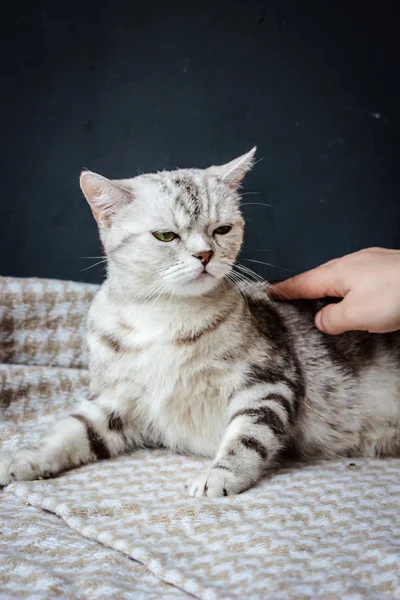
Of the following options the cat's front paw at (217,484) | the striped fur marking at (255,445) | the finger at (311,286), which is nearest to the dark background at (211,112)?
the finger at (311,286)

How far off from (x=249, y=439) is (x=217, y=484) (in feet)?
0.46

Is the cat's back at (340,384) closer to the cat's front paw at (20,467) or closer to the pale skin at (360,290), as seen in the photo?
the pale skin at (360,290)

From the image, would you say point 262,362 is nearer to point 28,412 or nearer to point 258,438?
point 258,438

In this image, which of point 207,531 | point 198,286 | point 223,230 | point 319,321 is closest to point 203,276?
point 198,286

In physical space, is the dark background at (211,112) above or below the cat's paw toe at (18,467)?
above

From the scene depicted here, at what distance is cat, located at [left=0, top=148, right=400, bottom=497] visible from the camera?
134 centimetres

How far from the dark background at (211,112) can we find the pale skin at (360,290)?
526 mm

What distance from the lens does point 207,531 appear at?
1069mm

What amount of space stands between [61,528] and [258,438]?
43cm

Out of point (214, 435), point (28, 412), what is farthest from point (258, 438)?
point (28, 412)

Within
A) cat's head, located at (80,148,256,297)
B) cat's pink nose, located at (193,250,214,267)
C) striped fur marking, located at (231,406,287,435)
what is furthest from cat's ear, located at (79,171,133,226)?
striped fur marking, located at (231,406,287,435)

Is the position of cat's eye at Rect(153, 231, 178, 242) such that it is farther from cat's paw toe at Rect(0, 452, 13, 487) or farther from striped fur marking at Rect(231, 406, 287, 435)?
cat's paw toe at Rect(0, 452, 13, 487)

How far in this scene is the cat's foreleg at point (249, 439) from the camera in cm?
123

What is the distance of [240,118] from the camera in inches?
79.6
